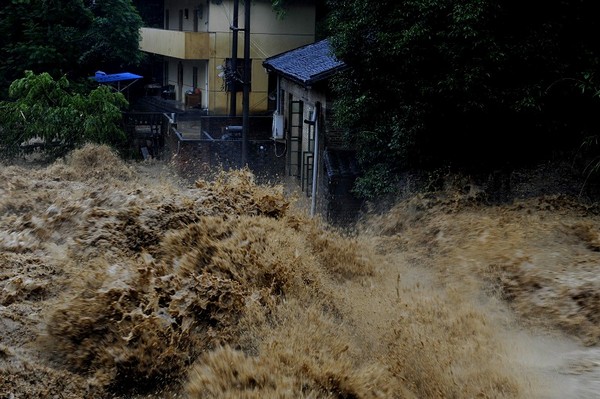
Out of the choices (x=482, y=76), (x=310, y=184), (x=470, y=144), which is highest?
(x=482, y=76)

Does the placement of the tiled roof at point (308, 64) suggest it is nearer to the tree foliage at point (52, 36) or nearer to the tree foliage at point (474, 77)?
the tree foliage at point (474, 77)

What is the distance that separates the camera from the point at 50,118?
2306cm

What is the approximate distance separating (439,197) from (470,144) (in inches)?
43.1

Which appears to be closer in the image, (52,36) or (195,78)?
(52,36)

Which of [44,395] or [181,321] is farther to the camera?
[181,321]

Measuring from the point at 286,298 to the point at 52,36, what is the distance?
793 inches

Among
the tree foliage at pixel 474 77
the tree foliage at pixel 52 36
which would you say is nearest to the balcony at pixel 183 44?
the tree foliage at pixel 52 36

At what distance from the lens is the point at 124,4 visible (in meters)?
30.3

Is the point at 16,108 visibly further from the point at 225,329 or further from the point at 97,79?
the point at 225,329

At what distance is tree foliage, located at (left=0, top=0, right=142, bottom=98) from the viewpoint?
2666 centimetres

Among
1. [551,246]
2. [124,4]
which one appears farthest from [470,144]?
[124,4]

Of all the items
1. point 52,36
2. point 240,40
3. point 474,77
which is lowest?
point 240,40

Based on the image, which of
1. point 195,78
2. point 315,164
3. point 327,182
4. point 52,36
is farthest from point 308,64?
point 195,78

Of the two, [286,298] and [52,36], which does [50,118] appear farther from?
[286,298]
